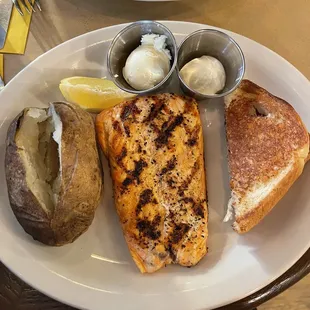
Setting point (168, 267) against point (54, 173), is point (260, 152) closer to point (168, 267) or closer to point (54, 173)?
point (168, 267)

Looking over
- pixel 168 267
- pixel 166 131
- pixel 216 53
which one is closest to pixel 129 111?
pixel 166 131

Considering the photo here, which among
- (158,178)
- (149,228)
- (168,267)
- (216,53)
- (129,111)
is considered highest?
(216,53)

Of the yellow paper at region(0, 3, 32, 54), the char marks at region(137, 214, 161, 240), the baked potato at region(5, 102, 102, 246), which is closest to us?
the baked potato at region(5, 102, 102, 246)

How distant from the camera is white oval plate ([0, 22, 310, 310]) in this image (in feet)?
4.35

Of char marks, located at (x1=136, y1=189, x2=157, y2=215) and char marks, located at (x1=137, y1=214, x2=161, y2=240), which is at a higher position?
char marks, located at (x1=136, y1=189, x2=157, y2=215)

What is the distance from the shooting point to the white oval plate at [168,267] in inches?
52.2

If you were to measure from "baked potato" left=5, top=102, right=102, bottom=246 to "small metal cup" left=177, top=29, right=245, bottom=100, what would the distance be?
37 cm

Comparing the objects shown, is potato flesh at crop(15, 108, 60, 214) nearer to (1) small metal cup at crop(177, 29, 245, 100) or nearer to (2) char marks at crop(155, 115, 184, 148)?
(2) char marks at crop(155, 115, 184, 148)

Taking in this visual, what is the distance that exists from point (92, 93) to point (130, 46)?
20cm

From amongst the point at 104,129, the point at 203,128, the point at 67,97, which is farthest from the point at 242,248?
the point at 67,97

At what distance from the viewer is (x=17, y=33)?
1.58 meters

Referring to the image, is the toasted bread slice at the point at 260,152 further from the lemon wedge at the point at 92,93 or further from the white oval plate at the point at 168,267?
the lemon wedge at the point at 92,93

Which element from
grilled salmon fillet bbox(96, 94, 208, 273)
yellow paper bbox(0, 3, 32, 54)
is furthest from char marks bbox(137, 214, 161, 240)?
yellow paper bbox(0, 3, 32, 54)

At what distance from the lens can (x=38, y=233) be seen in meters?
1.25
